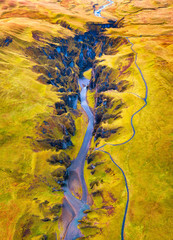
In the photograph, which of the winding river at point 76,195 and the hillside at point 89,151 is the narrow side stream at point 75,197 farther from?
the hillside at point 89,151

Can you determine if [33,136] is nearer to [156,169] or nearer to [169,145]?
[156,169]

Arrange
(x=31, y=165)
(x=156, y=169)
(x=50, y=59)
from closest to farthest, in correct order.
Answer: (x=156, y=169)
(x=31, y=165)
(x=50, y=59)

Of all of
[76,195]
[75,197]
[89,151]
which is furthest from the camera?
[89,151]

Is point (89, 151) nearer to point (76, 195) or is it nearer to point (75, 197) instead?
point (76, 195)

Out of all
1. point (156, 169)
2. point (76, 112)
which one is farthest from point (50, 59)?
point (156, 169)

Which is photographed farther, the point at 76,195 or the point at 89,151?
the point at 89,151

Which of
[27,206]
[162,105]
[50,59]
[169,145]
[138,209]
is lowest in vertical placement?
[138,209]

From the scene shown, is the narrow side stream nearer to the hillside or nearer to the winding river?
the winding river

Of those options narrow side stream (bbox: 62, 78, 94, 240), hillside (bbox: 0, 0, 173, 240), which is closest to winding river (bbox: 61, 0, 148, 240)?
narrow side stream (bbox: 62, 78, 94, 240)

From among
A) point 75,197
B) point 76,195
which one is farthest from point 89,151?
point 75,197

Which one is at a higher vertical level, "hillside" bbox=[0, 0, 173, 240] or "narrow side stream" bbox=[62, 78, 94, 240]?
"hillside" bbox=[0, 0, 173, 240]

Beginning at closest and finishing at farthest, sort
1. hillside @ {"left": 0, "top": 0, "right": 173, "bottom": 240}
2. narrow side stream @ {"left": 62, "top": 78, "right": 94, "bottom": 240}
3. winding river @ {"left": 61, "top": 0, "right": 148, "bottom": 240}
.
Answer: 1. hillside @ {"left": 0, "top": 0, "right": 173, "bottom": 240}
2. winding river @ {"left": 61, "top": 0, "right": 148, "bottom": 240}
3. narrow side stream @ {"left": 62, "top": 78, "right": 94, "bottom": 240}
